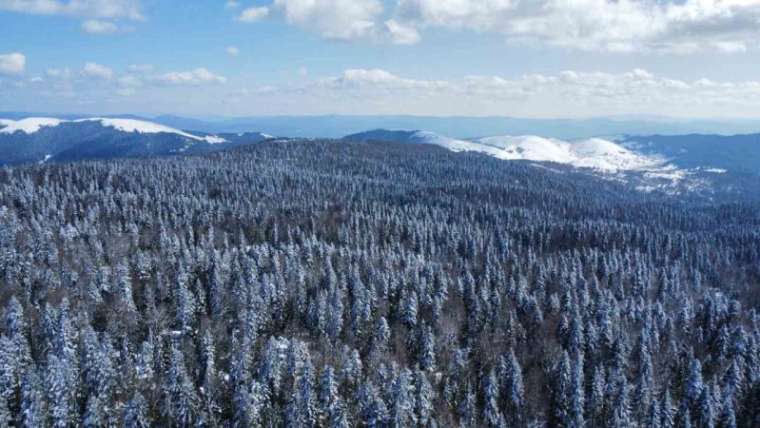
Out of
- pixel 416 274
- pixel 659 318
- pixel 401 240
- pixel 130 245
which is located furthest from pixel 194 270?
pixel 659 318

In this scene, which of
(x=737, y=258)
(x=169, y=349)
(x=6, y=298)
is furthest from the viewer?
(x=737, y=258)

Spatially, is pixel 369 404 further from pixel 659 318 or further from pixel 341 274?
pixel 659 318

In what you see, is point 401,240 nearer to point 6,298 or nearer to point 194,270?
point 194,270

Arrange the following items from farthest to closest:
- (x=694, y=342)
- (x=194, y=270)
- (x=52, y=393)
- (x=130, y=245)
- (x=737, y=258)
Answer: (x=737, y=258) < (x=130, y=245) < (x=194, y=270) < (x=694, y=342) < (x=52, y=393)

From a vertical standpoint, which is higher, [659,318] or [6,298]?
[6,298]

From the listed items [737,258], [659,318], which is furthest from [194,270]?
[737,258]

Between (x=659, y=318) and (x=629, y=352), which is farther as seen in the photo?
(x=659, y=318)

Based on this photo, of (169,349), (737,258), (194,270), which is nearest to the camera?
(169,349)

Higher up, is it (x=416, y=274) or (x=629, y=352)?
(x=416, y=274)

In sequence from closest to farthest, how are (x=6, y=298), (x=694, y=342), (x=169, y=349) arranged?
(x=169, y=349), (x=6, y=298), (x=694, y=342)
